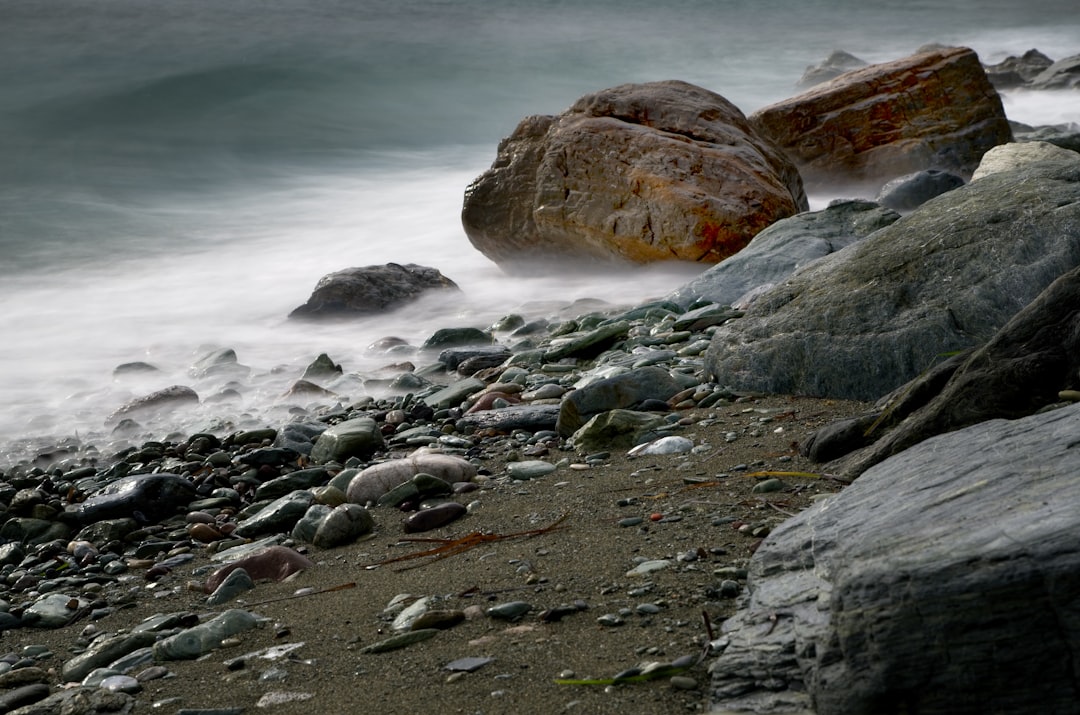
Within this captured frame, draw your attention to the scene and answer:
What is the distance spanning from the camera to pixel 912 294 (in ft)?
11.4

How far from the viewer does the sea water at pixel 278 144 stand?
765cm

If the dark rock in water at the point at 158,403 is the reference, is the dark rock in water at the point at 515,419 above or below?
below

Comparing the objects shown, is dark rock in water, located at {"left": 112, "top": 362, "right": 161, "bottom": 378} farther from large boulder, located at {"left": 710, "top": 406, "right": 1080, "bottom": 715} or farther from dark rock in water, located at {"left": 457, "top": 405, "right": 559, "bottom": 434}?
large boulder, located at {"left": 710, "top": 406, "right": 1080, "bottom": 715}

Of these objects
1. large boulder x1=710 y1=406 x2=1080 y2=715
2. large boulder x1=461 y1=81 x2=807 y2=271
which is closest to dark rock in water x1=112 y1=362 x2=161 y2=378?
large boulder x1=461 y1=81 x2=807 y2=271

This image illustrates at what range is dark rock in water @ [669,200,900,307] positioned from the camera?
563 centimetres

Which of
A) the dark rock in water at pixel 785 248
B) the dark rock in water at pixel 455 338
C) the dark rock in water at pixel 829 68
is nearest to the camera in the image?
the dark rock in water at pixel 785 248

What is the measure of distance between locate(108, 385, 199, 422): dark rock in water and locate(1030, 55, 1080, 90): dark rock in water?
16611mm

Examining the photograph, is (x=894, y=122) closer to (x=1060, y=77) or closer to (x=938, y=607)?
(x=938, y=607)

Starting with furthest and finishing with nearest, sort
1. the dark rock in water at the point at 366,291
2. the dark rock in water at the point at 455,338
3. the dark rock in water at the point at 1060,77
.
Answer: the dark rock in water at the point at 1060,77 < the dark rock in water at the point at 366,291 < the dark rock in water at the point at 455,338

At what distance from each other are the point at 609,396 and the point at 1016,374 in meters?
1.74

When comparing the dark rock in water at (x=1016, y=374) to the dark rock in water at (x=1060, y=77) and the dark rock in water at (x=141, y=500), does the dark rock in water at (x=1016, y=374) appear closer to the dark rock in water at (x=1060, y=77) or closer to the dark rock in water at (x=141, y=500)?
the dark rock in water at (x=141, y=500)

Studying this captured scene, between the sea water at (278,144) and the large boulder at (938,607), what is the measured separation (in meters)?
4.20

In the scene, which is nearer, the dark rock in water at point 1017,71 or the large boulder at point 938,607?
the large boulder at point 938,607

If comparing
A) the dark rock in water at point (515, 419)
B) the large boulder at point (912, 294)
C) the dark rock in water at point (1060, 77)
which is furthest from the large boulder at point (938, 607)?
the dark rock in water at point (1060, 77)
